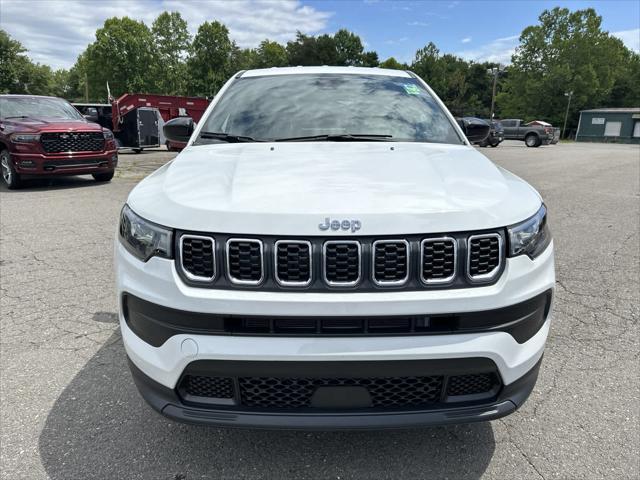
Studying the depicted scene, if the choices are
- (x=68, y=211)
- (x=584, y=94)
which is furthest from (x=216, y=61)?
(x=68, y=211)

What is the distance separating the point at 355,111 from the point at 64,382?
8.03ft

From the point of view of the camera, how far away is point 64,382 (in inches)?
108

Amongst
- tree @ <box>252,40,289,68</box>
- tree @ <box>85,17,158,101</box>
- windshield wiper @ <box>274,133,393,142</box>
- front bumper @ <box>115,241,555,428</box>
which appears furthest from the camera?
tree @ <box>252,40,289,68</box>

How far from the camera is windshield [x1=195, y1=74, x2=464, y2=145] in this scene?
288 centimetres

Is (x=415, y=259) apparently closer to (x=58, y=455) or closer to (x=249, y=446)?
(x=249, y=446)

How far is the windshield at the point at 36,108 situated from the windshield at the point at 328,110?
8.46m

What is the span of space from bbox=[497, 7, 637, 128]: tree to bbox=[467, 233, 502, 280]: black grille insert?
234 feet

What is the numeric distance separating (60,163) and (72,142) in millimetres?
496

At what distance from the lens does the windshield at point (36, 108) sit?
9758 mm

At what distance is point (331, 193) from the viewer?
1836mm

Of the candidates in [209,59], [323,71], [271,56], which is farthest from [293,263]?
[271,56]

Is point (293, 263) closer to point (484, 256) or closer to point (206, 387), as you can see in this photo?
point (206, 387)

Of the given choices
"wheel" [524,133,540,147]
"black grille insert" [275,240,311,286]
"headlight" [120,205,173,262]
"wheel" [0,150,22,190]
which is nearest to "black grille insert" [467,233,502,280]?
"black grille insert" [275,240,311,286]

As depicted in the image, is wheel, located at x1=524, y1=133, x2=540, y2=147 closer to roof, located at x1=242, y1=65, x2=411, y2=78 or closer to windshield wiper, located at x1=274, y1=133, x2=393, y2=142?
roof, located at x1=242, y1=65, x2=411, y2=78
